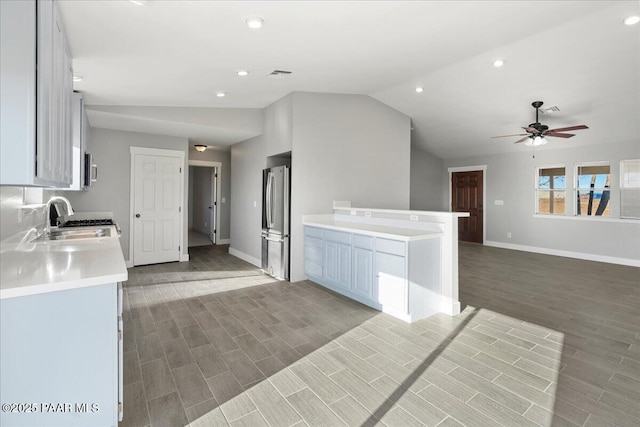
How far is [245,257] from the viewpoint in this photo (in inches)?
253

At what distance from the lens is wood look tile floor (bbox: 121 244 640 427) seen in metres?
1.97

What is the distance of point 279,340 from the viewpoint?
293cm

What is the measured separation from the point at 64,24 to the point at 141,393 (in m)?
2.70

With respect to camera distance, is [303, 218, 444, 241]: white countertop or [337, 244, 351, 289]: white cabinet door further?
[337, 244, 351, 289]: white cabinet door

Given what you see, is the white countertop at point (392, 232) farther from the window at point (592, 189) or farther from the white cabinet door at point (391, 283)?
the window at point (592, 189)

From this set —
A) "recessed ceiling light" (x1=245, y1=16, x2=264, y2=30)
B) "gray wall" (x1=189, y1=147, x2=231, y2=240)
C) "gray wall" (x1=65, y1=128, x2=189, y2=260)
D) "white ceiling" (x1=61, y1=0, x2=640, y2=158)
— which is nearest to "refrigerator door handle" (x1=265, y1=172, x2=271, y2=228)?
"white ceiling" (x1=61, y1=0, x2=640, y2=158)

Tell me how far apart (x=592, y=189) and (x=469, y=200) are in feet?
9.00

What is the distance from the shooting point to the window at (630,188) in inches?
241

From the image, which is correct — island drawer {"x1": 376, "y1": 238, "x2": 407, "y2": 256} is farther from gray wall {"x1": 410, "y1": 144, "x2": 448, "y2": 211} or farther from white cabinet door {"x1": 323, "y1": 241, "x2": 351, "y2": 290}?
gray wall {"x1": 410, "y1": 144, "x2": 448, "y2": 211}

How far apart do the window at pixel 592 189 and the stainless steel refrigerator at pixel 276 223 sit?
6.38m

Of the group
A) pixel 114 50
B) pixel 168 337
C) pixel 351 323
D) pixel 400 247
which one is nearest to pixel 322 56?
pixel 114 50

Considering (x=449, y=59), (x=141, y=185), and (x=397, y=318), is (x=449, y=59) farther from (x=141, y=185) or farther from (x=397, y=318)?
(x=141, y=185)

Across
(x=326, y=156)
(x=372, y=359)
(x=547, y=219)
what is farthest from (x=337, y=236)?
(x=547, y=219)

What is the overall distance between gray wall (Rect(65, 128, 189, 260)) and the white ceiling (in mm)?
348
